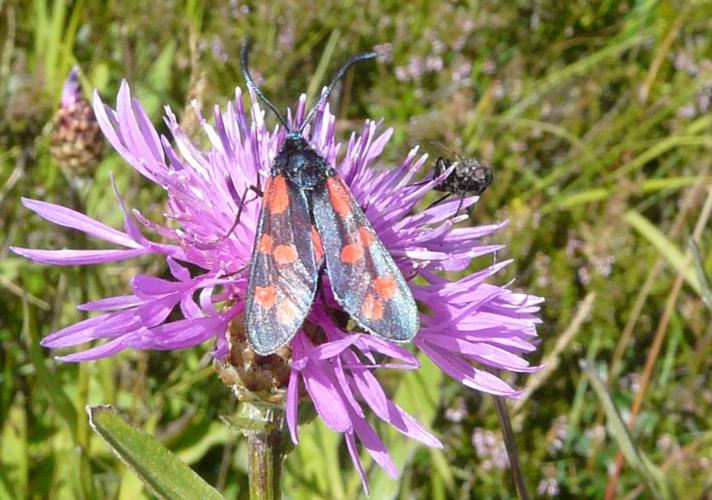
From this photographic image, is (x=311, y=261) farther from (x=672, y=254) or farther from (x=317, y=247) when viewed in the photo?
(x=672, y=254)

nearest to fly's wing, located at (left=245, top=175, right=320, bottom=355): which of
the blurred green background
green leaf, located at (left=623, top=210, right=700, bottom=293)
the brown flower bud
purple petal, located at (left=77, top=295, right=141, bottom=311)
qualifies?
purple petal, located at (left=77, top=295, right=141, bottom=311)

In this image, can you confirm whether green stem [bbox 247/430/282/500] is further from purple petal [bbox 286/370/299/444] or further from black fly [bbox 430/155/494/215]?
black fly [bbox 430/155/494/215]

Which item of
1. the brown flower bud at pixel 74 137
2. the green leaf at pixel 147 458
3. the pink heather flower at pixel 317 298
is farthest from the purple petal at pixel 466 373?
the brown flower bud at pixel 74 137

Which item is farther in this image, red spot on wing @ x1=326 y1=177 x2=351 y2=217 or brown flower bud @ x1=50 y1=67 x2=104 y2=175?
brown flower bud @ x1=50 y1=67 x2=104 y2=175

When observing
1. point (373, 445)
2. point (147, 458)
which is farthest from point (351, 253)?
point (147, 458)

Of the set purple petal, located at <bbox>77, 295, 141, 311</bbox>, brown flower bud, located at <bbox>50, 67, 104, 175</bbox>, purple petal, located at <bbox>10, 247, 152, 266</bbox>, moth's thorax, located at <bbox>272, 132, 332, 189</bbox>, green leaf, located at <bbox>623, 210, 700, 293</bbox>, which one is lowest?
green leaf, located at <bbox>623, 210, 700, 293</bbox>

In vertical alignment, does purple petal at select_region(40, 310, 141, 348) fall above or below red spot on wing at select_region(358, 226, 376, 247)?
below
